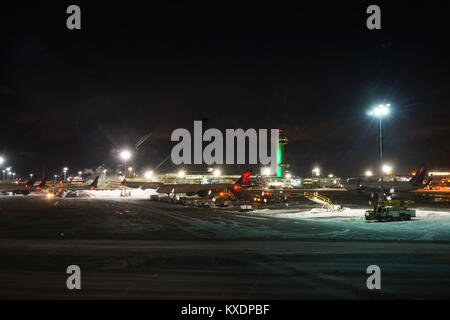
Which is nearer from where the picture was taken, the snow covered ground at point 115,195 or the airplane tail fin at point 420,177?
the snow covered ground at point 115,195

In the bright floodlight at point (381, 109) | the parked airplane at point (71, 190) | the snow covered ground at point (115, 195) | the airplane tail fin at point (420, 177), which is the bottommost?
the snow covered ground at point (115, 195)

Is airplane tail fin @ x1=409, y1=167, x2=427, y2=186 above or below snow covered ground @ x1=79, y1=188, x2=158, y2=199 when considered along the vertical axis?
above

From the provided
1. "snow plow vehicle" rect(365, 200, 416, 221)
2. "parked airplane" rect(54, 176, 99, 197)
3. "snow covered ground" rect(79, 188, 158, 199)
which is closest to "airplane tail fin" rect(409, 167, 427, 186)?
"snow plow vehicle" rect(365, 200, 416, 221)

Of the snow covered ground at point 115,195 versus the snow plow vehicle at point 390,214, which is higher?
the snow plow vehicle at point 390,214

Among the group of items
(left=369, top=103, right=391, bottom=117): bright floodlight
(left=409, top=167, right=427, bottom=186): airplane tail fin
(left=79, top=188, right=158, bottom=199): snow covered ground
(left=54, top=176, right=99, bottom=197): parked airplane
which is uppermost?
(left=369, top=103, right=391, bottom=117): bright floodlight

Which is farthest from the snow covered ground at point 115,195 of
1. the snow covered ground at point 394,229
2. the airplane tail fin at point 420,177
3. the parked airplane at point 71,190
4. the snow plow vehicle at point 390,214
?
the airplane tail fin at point 420,177

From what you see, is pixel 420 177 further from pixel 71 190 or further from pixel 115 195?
pixel 71 190

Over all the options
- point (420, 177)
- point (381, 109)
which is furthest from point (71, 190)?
point (420, 177)

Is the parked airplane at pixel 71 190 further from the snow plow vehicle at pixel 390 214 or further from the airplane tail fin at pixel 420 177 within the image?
the airplane tail fin at pixel 420 177

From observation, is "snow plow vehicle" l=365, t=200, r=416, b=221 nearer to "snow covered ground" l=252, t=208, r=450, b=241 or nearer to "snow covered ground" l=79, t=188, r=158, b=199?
"snow covered ground" l=252, t=208, r=450, b=241

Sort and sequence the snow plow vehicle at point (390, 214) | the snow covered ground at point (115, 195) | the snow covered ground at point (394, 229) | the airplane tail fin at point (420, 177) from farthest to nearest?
the airplane tail fin at point (420, 177) < the snow covered ground at point (115, 195) < the snow plow vehicle at point (390, 214) < the snow covered ground at point (394, 229)

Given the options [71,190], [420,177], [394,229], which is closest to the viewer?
[394,229]
